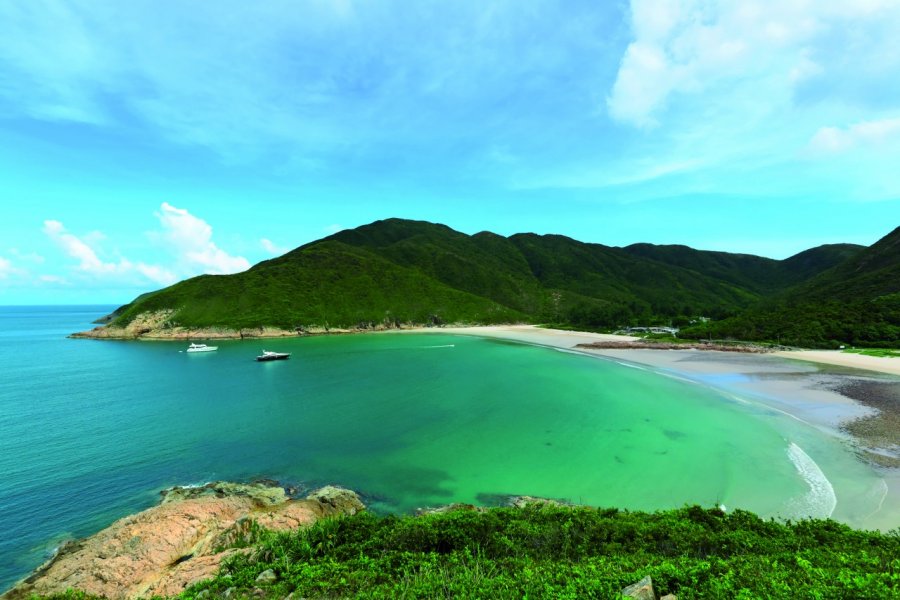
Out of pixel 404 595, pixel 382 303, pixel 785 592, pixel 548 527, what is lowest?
pixel 548 527

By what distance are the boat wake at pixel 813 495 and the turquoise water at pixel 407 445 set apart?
0.11 m

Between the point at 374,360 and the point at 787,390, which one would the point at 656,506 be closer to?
the point at 787,390

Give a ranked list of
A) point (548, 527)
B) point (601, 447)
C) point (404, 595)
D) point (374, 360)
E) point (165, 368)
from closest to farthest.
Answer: point (404, 595) → point (548, 527) → point (601, 447) → point (165, 368) → point (374, 360)

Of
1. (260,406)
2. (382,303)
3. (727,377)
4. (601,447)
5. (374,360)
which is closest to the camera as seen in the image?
(601,447)

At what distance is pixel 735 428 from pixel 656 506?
16713mm

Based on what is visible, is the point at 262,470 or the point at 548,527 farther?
the point at 262,470

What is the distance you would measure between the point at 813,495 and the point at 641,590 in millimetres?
18114

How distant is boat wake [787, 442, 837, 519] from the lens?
16795 millimetres

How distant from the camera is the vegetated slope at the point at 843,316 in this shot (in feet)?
225

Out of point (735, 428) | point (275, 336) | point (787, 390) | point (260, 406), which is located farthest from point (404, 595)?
point (275, 336)

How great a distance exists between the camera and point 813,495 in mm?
18266

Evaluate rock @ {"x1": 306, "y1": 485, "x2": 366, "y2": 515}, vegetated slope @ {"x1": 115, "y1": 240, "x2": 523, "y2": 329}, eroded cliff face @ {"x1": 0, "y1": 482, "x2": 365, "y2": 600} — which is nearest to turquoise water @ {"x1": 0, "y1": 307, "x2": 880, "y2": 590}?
rock @ {"x1": 306, "y1": 485, "x2": 366, "y2": 515}

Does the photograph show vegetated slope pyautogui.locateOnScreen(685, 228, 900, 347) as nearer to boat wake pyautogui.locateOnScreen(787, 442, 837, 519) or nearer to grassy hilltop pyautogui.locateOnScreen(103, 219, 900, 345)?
grassy hilltop pyautogui.locateOnScreen(103, 219, 900, 345)

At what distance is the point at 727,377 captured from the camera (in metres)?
50.9
